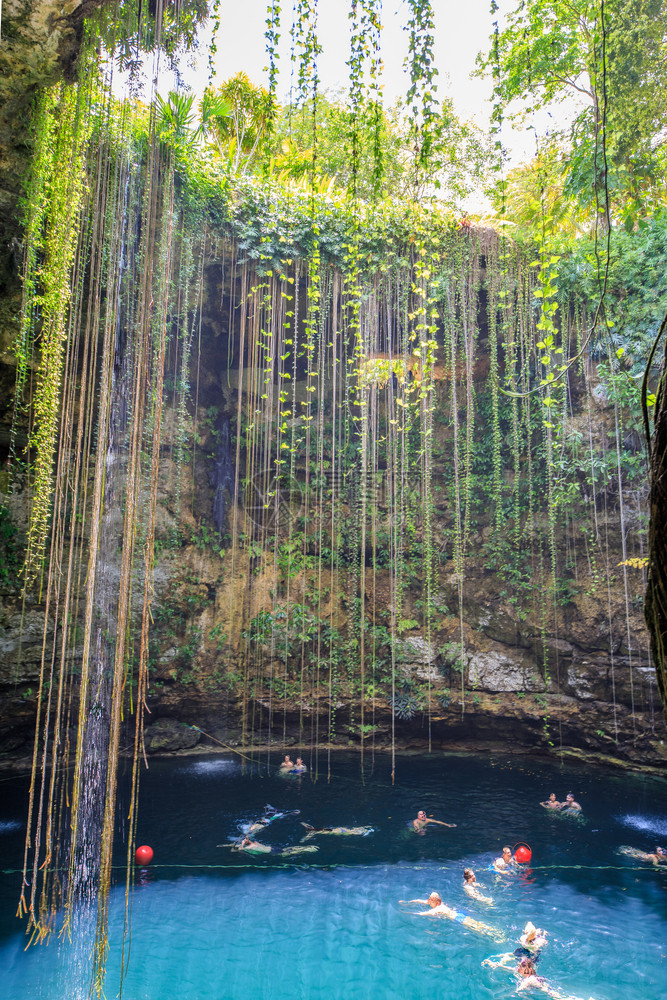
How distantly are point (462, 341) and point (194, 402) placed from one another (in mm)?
3682

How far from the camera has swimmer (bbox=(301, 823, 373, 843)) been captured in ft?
17.4

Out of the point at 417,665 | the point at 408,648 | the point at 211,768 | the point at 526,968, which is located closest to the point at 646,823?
the point at 526,968

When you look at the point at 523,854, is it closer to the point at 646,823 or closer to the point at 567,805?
the point at 567,805

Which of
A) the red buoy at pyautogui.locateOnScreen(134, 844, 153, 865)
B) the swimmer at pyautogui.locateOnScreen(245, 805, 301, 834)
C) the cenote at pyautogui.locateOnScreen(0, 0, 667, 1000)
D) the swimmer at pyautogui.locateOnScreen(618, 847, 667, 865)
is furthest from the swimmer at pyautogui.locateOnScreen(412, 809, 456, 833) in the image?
the red buoy at pyautogui.locateOnScreen(134, 844, 153, 865)

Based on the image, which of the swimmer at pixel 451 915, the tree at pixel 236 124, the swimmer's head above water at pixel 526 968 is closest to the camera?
the swimmer's head above water at pixel 526 968

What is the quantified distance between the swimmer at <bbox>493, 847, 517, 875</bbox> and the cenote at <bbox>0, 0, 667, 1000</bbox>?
14 cm

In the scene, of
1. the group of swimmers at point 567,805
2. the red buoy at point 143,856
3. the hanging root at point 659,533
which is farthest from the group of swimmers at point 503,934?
A: the hanging root at point 659,533

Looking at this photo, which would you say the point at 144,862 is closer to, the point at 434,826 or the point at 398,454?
the point at 434,826

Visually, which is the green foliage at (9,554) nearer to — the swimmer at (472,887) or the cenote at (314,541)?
the cenote at (314,541)

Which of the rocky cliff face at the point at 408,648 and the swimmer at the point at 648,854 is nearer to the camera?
the swimmer at the point at 648,854

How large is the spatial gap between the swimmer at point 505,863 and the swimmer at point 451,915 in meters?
0.67

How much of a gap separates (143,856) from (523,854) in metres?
3.13

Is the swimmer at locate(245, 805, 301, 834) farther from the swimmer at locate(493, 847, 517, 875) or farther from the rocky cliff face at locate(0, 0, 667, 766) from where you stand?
the swimmer at locate(493, 847, 517, 875)

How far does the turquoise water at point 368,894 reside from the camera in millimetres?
3648
